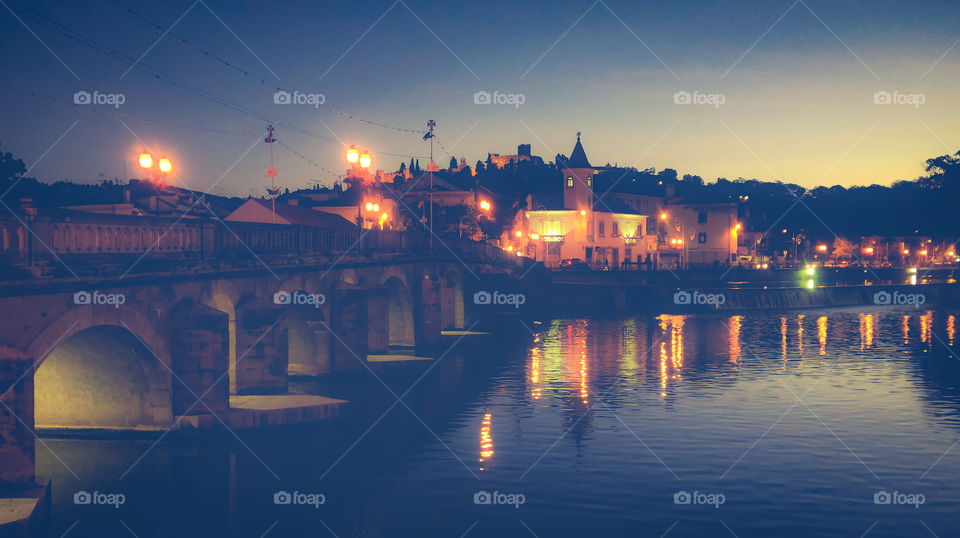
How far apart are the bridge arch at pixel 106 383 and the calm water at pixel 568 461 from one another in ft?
3.17

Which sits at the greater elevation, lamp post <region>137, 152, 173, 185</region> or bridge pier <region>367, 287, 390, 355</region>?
lamp post <region>137, 152, 173, 185</region>

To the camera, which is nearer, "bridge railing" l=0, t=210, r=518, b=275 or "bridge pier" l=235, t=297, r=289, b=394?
"bridge railing" l=0, t=210, r=518, b=275

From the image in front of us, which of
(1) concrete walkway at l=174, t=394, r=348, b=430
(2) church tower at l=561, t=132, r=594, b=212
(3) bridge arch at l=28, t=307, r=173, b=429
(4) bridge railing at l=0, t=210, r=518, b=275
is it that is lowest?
(1) concrete walkway at l=174, t=394, r=348, b=430

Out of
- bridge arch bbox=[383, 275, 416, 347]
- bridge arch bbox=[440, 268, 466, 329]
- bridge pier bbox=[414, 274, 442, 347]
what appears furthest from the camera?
bridge arch bbox=[440, 268, 466, 329]

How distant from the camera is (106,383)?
31.9 m

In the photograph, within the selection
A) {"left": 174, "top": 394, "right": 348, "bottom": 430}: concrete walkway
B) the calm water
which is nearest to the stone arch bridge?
{"left": 174, "top": 394, "right": 348, "bottom": 430}: concrete walkway

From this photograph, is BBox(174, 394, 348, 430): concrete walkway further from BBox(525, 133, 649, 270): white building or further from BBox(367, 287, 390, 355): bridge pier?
BBox(525, 133, 649, 270): white building

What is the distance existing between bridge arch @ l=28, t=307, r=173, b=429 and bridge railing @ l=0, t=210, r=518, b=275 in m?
3.20

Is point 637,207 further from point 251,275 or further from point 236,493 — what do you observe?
point 236,493

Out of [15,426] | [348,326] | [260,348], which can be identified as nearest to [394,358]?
[348,326]

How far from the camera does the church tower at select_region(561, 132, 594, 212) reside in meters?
130

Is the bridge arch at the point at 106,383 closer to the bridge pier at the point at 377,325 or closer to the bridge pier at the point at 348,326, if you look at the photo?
the bridge pier at the point at 348,326

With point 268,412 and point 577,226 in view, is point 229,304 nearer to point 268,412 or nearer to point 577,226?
point 268,412

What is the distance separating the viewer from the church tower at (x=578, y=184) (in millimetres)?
129625
